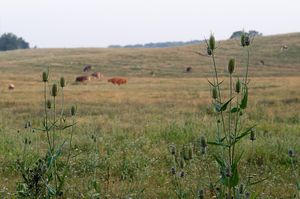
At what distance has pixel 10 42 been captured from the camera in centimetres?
10500

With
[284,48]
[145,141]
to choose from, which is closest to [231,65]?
[145,141]

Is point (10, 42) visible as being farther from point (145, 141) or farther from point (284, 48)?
point (145, 141)

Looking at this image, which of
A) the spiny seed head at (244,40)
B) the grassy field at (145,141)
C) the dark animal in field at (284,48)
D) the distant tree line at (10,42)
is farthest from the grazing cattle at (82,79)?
the distant tree line at (10,42)

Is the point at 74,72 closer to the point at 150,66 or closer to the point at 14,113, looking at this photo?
the point at 150,66

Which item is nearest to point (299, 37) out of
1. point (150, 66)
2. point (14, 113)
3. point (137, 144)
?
point (150, 66)

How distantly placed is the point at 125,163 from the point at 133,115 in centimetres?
823

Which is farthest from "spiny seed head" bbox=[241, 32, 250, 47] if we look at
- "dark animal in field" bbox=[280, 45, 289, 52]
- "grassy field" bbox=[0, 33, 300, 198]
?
"dark animal in field" bbox=[280, 45, 289, 52]

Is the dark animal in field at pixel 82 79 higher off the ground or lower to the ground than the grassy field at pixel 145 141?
lower

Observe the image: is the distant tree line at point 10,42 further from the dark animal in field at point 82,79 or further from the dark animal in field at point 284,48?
the dark animal in field at point 82,79

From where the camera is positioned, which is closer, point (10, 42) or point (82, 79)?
point (82, 79)

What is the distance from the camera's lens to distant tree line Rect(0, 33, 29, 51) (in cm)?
10419

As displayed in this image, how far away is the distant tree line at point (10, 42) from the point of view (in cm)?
10419

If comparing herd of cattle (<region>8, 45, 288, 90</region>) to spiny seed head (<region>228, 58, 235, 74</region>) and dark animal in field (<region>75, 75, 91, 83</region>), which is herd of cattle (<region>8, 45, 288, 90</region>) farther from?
spiny seed head (<region>228, 58, 235, 74</region>)

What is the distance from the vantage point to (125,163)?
7.43 metres
